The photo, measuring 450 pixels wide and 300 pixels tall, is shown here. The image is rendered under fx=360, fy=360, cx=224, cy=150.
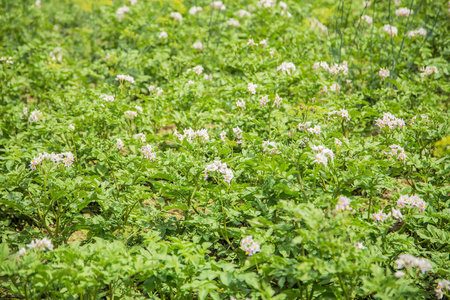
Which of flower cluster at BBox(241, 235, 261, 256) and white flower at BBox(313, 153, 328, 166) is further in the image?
white flower at BBox(313, 153, 328, 166)

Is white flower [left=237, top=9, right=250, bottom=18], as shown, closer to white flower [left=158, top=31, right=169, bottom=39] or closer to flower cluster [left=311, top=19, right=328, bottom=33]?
flower cluster [left=311, top=19, right=328, bottom=33]

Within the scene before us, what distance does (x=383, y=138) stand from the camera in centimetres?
295

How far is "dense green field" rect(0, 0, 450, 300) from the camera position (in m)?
1.81

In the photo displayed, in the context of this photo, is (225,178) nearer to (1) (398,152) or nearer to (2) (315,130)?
(2) (315,130)

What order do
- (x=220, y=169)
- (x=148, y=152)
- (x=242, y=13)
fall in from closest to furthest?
(x=220, y=169)
(x=148, y=152)
(x=242, y=13)

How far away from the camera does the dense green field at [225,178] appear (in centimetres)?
181

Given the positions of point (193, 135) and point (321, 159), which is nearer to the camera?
point (321, 159)

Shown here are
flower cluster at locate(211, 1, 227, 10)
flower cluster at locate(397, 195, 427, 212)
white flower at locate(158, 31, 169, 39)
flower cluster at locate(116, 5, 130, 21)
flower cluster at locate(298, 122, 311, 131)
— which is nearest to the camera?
flower cluster at locate(397, 195, 427, 212)

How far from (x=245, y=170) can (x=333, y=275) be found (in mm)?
1008

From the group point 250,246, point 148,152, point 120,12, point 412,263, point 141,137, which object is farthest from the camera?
point 120,12

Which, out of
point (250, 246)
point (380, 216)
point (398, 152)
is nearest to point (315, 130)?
point (398, 152)

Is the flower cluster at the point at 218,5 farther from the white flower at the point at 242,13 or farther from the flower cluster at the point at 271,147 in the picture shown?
the flower cluster at the point at 271,147

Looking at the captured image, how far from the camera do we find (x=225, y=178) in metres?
2.20

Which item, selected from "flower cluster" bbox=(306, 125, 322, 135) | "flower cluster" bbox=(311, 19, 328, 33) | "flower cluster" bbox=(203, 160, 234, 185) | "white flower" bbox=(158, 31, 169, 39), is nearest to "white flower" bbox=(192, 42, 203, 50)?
"white flower" bbox=(158, 31, 169, 39)
